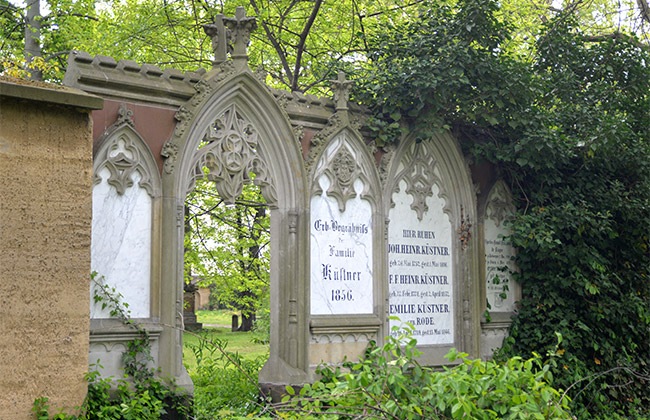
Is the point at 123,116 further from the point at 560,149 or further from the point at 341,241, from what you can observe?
the point at 560,149

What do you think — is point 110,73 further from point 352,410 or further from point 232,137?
point 352,410

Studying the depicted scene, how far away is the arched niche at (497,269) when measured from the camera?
946cm

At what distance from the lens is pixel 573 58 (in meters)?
10.1

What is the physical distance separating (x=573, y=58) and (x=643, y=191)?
2.03 metres

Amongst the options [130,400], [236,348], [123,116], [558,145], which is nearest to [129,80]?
[123,116]

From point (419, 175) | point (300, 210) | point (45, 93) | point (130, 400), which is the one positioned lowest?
point (130, 400)

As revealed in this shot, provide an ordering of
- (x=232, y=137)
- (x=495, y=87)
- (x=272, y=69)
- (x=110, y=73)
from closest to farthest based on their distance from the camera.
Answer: (x=110, y=73), (x=232, y=137), (x=495, y=87), (x=272, y=69)

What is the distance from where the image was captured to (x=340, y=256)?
27.0 ft

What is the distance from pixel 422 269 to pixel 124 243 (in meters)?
3.74

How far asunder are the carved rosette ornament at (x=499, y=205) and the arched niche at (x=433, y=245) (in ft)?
1.52

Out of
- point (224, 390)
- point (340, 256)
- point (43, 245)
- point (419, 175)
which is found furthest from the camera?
point (419, 175)

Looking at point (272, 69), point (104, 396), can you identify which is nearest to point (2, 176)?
point (104, 396)

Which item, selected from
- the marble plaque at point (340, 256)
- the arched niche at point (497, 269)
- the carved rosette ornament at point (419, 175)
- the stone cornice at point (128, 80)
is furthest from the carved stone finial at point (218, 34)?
the arched niche at point (497, 269)

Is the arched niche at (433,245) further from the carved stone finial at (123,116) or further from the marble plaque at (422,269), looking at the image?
the carved stone finial at (123,116)
